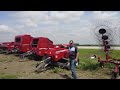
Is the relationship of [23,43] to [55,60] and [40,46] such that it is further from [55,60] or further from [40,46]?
[55,60]

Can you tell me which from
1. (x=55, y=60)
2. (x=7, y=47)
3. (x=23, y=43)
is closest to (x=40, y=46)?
(x=23, y=43)

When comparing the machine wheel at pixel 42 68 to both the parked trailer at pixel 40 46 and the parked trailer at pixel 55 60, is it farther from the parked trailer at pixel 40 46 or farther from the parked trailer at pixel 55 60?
the parked trailer at pixel 40 46

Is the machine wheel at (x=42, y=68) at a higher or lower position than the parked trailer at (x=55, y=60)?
Answer: lower

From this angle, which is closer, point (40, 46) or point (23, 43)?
point (40, 46)

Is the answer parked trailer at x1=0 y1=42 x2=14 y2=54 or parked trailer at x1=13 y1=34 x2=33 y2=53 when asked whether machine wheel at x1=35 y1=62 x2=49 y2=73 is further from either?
parked trailer at x1=0 y1=42 x2=14 y2=54

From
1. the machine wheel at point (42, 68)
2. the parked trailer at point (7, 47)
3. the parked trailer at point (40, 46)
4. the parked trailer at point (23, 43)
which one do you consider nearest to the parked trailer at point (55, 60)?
the machine wheel at point (42, 68)
